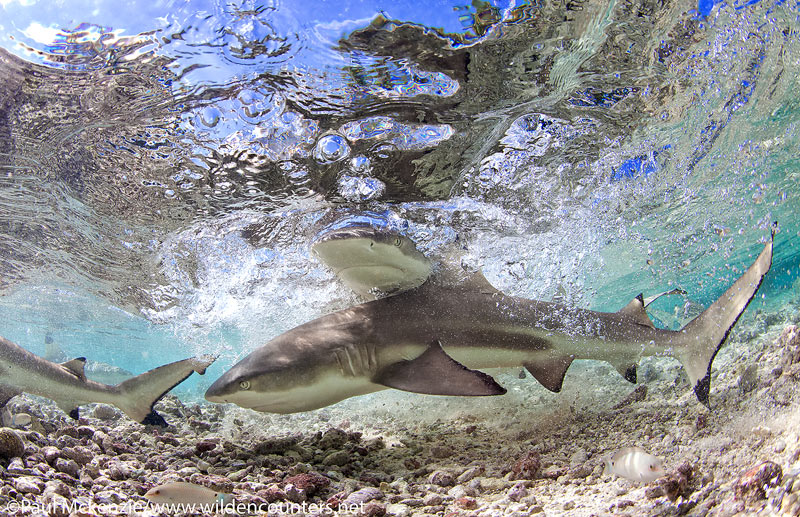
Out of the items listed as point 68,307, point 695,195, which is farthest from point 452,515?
point 68,307

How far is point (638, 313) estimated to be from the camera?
5.49 meters

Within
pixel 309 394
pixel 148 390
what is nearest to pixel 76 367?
pixel 148 390

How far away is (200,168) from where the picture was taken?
6504 millimetres

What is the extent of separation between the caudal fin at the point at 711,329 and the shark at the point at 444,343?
0.04 feet

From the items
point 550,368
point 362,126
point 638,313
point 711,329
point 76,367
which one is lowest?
point 550,368

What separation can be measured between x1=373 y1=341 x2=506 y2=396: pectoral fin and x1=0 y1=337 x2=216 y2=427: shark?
9.25 feet

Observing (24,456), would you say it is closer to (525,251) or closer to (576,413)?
(576,413)

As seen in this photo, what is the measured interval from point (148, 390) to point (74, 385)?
4.56 feet

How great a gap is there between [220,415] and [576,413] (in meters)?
8.45

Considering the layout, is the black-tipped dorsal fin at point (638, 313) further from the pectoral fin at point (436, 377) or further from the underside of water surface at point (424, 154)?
the pectoral fin at point (436, 377)

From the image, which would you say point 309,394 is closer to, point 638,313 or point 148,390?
point 148,390

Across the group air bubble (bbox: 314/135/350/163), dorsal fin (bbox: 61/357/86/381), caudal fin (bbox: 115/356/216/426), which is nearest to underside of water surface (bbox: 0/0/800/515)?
air bubble (bbox: 314/135/350/163)

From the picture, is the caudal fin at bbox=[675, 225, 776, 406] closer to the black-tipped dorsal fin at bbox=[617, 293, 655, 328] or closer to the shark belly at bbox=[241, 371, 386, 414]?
the black-tipped dorsal fin at bbox=[617, 293, 655, 328]

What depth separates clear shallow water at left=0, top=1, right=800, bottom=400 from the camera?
4402mm
